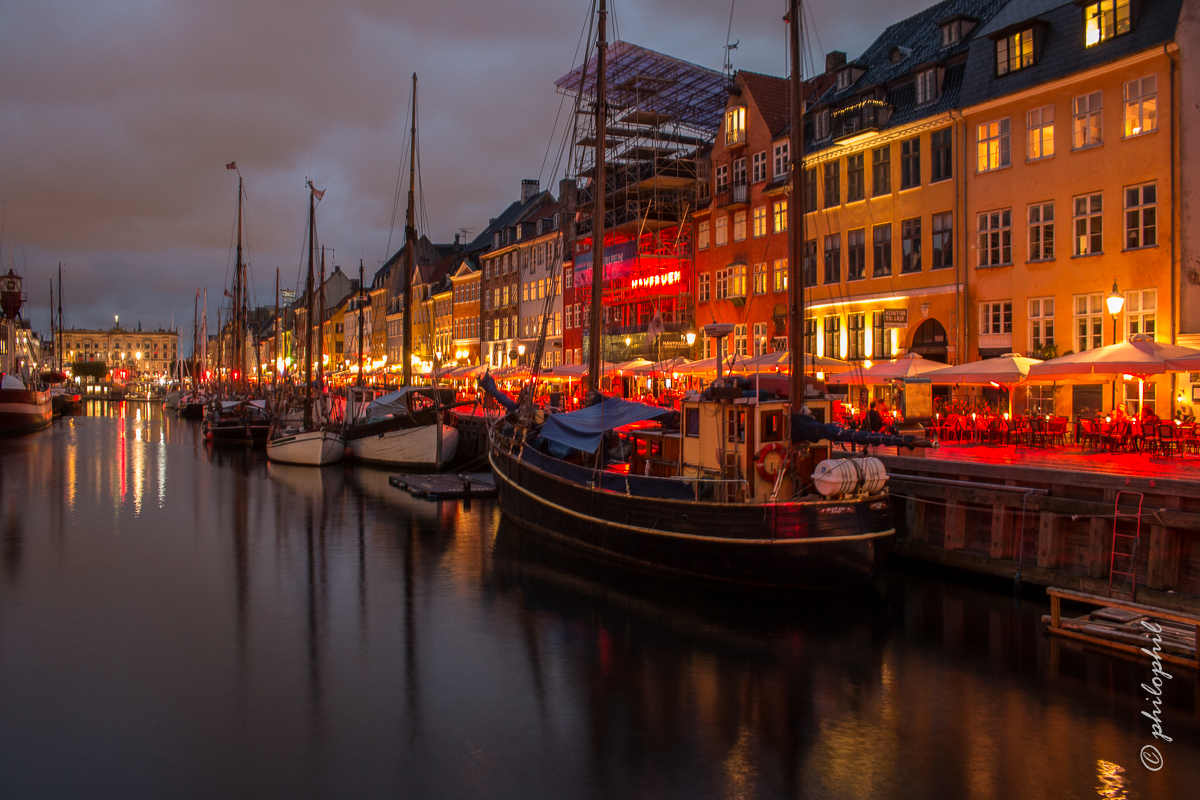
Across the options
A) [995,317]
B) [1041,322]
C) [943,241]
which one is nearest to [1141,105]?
[1041,322]

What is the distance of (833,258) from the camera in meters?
37.1

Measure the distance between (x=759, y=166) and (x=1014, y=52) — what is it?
1394 cm

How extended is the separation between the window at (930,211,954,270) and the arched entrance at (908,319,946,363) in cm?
213

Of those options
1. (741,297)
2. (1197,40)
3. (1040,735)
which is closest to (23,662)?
(1040,735)

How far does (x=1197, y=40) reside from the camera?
926 inches

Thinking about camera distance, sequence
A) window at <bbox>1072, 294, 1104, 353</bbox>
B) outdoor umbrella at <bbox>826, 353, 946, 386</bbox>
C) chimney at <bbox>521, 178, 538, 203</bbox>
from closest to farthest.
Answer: outdoor umbrella at <bbox>826, 353, 946, 386</bbox>, window at <bbox>1072, 294, 1104, 353</bbox>, chimney at <bbox>521, 178, 538, 203</bbox>

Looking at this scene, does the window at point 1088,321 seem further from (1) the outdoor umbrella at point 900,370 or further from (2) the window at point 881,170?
(2) the window at point 881,170

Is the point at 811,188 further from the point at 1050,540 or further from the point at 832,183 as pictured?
the point at 1050,540

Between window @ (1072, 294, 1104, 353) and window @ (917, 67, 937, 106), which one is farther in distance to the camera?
window @ (917, 67, 937, 106)

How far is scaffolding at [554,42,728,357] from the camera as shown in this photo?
4559cm

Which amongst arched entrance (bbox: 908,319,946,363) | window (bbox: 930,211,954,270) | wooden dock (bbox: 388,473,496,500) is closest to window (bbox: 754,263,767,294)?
arched entrance (bbox: 908,319,946,363)

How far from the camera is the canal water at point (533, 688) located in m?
9.85

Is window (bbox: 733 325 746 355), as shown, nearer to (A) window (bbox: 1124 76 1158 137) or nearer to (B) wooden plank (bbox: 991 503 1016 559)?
(A) window (bbox: 1124 76 1158 137)

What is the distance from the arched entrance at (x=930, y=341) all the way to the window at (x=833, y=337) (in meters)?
3.99
